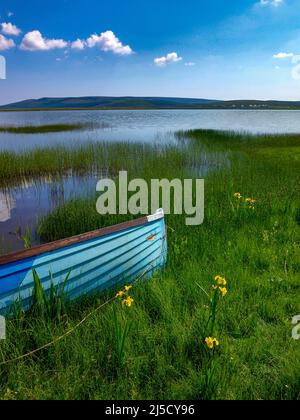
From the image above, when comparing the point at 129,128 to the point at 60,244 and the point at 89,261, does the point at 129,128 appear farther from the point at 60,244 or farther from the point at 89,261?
the point at 60,244

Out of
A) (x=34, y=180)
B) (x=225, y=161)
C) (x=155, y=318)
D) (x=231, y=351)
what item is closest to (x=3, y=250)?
(x=155, y=318)

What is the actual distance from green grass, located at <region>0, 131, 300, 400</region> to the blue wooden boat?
0.24 m

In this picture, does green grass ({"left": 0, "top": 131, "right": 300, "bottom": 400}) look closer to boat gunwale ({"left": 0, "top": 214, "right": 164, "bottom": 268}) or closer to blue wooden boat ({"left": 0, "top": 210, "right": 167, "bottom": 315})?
blue wooden boat ({"left": 0, "top": 210, "right": 167, "bottom": 315})

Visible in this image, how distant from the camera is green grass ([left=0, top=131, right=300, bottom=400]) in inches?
101

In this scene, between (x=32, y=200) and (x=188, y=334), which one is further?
(x=32, y=200)

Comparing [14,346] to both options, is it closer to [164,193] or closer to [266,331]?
[266,331]

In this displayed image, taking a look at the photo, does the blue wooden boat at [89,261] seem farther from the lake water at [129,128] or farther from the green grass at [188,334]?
the lake water at [129,128]

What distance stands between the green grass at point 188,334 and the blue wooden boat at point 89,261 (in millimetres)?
242

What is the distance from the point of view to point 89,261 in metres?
3.71

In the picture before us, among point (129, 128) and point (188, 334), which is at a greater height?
point (129, 128)

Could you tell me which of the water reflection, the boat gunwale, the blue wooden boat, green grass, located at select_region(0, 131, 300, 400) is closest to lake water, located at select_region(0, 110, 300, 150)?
the water reflection

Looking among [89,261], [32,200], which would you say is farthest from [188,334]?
[32,200]

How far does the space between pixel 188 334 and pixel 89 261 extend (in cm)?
139
